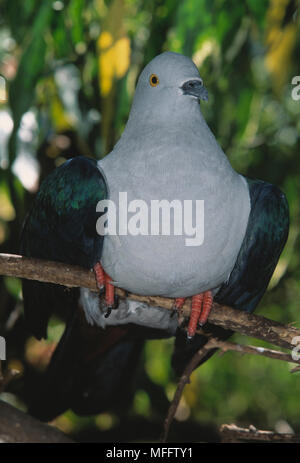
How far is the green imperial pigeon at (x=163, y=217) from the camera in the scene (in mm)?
1923

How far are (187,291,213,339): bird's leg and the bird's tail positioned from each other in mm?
458

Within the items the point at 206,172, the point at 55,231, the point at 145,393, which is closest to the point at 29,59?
the point at 55,231

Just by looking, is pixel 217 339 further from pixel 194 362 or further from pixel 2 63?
pixel 2 63

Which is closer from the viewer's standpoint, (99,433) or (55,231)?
(55,231)

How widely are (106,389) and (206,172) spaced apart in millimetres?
1218

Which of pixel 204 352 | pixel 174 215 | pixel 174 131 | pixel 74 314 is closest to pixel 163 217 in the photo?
pixel 174 215

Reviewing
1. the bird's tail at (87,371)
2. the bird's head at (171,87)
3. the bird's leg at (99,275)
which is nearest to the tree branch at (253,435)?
the bird's tail at (87,371)

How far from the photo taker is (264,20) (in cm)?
229

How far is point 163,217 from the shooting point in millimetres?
1898

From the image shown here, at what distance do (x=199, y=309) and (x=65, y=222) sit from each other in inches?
22.7

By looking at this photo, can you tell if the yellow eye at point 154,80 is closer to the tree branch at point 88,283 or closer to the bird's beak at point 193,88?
the bird's beak at point 193,88

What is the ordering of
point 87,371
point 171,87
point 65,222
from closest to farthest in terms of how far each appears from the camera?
point 171,87, point 65,222, point 87,371

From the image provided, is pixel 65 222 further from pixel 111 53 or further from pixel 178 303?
pixel 111 53

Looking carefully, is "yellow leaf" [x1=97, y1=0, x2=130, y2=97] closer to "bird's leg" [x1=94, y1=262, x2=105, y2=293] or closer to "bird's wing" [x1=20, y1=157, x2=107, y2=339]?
"bird's wing" [x1=20, y1=157, x2=107, y2=339]
